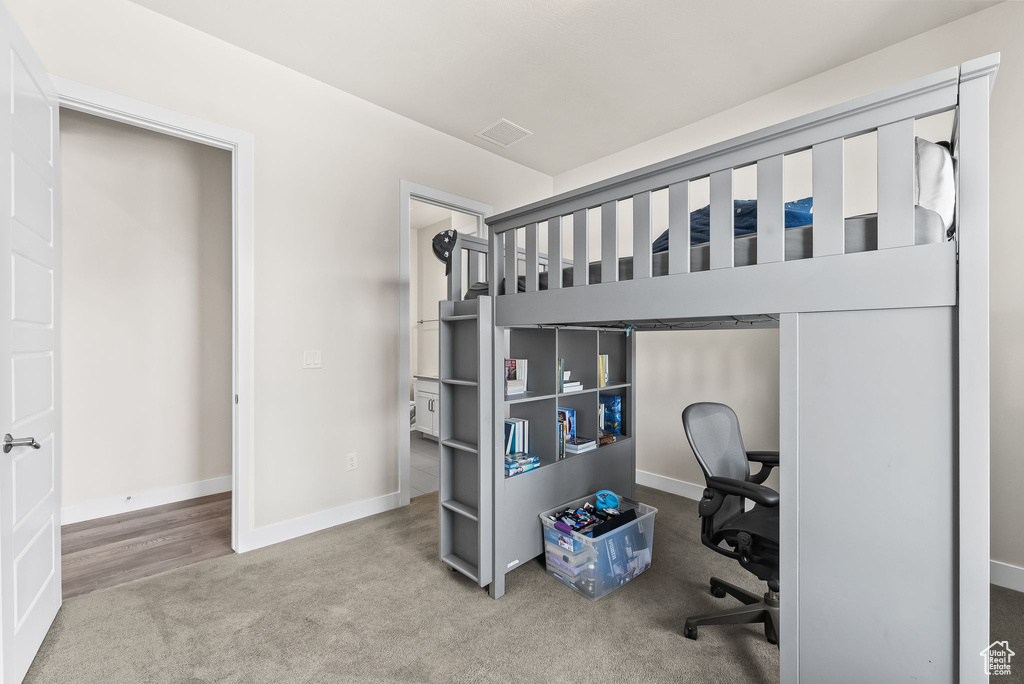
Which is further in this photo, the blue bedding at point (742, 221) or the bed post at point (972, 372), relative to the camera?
the blue bedding at point (742, 221)

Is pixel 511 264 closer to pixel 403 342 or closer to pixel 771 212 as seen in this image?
pixel 771 212

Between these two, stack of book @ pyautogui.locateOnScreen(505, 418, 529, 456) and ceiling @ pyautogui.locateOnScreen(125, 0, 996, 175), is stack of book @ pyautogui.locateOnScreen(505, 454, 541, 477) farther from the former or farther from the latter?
ceiling @ pyautogui.locateOnScreen(125, 0, 996, 175)

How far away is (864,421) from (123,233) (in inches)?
160

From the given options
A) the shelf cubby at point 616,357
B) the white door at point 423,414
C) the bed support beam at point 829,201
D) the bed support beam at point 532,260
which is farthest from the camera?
the white door at point 423,414

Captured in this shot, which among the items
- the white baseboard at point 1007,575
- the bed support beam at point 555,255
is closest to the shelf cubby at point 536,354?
the bed support beam at point 555,255

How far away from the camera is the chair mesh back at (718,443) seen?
181cm

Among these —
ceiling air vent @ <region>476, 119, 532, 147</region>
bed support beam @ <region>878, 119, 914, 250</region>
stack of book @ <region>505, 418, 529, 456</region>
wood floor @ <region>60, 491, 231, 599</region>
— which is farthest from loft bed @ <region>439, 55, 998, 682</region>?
wood floor @ <region>60, 491, 231, 599</region>

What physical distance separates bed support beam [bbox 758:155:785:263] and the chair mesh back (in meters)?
0.80

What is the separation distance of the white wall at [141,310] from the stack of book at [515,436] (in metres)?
2.48

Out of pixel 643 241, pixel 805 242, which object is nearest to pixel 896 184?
pixel 805 242

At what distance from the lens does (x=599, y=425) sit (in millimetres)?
2674

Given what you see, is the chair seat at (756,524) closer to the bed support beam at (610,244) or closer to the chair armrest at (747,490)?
the chair armrest at (747,490)

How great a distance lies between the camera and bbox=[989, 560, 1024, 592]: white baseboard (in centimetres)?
203

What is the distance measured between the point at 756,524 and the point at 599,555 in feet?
2.16
